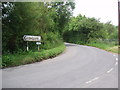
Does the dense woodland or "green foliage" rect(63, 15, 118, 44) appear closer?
the dense woodland

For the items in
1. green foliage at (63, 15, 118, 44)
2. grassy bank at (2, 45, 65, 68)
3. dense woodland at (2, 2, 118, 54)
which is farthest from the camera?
green foliage at (63, 15, 118, 44)

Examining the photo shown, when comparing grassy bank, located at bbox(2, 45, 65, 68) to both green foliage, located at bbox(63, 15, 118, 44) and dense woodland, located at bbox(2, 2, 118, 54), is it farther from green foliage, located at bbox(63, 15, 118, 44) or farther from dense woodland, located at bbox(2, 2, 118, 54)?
green foliage, located at bbox(63, 15, 118, 44)

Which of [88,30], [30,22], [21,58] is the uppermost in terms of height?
[88,30]

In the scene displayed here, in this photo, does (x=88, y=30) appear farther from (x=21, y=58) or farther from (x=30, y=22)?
(x=21, y=58)

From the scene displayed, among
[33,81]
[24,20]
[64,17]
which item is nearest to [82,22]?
[64,17]

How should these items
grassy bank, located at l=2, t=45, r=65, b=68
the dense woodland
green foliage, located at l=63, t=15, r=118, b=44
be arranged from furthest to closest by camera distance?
green foliage, located at l=63, t=15, r=118, b=44
the dense woodland
grassy bank, located at l=2, t=45, r=65, b=68

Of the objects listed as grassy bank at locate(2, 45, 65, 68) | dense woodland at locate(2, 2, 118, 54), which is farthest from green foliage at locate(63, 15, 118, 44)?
grassy bank at locate(2, 45, 65, 68)

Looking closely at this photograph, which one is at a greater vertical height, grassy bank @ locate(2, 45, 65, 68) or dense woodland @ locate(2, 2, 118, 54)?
dense woodland @ locate(2, 2, 118, 54)

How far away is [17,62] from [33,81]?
3.47 meters

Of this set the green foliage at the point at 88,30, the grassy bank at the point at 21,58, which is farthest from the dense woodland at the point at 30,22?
the green foliage at the point at 88,30

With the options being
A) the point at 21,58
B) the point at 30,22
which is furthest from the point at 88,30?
the point at 21,58

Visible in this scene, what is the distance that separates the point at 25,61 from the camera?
29.9ft

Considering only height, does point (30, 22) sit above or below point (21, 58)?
above

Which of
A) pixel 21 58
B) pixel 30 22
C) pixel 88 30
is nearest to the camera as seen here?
pixel 21 58
